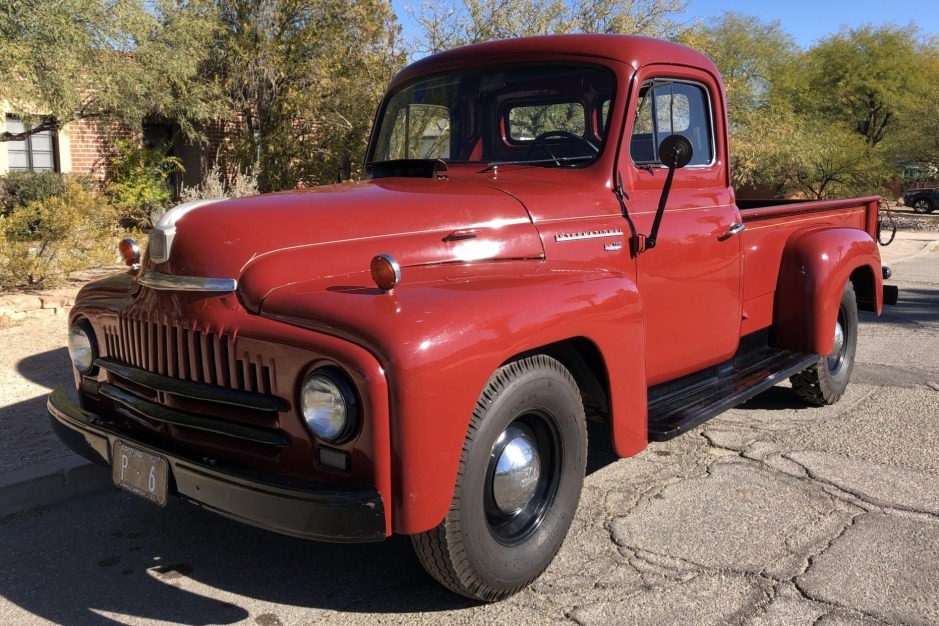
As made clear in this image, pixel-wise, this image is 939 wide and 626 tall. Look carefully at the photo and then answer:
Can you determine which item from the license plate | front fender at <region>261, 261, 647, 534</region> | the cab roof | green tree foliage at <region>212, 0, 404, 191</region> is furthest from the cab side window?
green tree foliage at <region>212, 0, 404, 191</region>

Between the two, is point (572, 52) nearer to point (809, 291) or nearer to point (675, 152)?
point (675, 152)

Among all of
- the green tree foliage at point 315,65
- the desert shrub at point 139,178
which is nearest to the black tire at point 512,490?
the green tree foliage at point 315,65

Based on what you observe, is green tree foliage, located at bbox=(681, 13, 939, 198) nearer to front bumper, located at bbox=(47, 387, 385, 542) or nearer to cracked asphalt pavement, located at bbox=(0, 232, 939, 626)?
cracked asphalt pavement, located at bbox=(0, 232, 939, 626)

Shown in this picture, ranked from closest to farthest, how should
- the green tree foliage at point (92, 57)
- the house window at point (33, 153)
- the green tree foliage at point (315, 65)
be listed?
the green tree foliage at point (92, 57)
the green tree foliage at point (315, 65)
the house window at point (33, 153)

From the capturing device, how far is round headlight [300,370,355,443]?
2.43 m

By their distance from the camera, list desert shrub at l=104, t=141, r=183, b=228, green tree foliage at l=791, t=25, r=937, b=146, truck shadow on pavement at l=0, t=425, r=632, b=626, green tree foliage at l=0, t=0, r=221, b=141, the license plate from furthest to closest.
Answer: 1. green tree foliage at l=791, t=25, r=937, b=146
2. desert shrub at l=104, t=141, r=183, b=228
3. green tree foliage at l=0, t=0, r=221, b=141
4. truck shadow on pavement at l=0, t=425, r=632, b=626
5. the license plate

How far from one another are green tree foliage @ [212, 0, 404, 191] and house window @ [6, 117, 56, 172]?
3567mm

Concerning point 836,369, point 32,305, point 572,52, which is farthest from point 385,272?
point 32,305

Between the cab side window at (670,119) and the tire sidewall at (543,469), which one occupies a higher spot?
the cab side window at (670,119)

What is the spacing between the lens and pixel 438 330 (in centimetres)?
248

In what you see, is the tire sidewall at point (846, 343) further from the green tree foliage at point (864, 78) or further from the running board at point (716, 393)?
the green tree foliage at point (864, 78)

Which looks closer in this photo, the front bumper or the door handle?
the front bumper

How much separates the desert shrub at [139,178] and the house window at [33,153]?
1.03m

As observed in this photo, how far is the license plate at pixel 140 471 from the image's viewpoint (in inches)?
108
